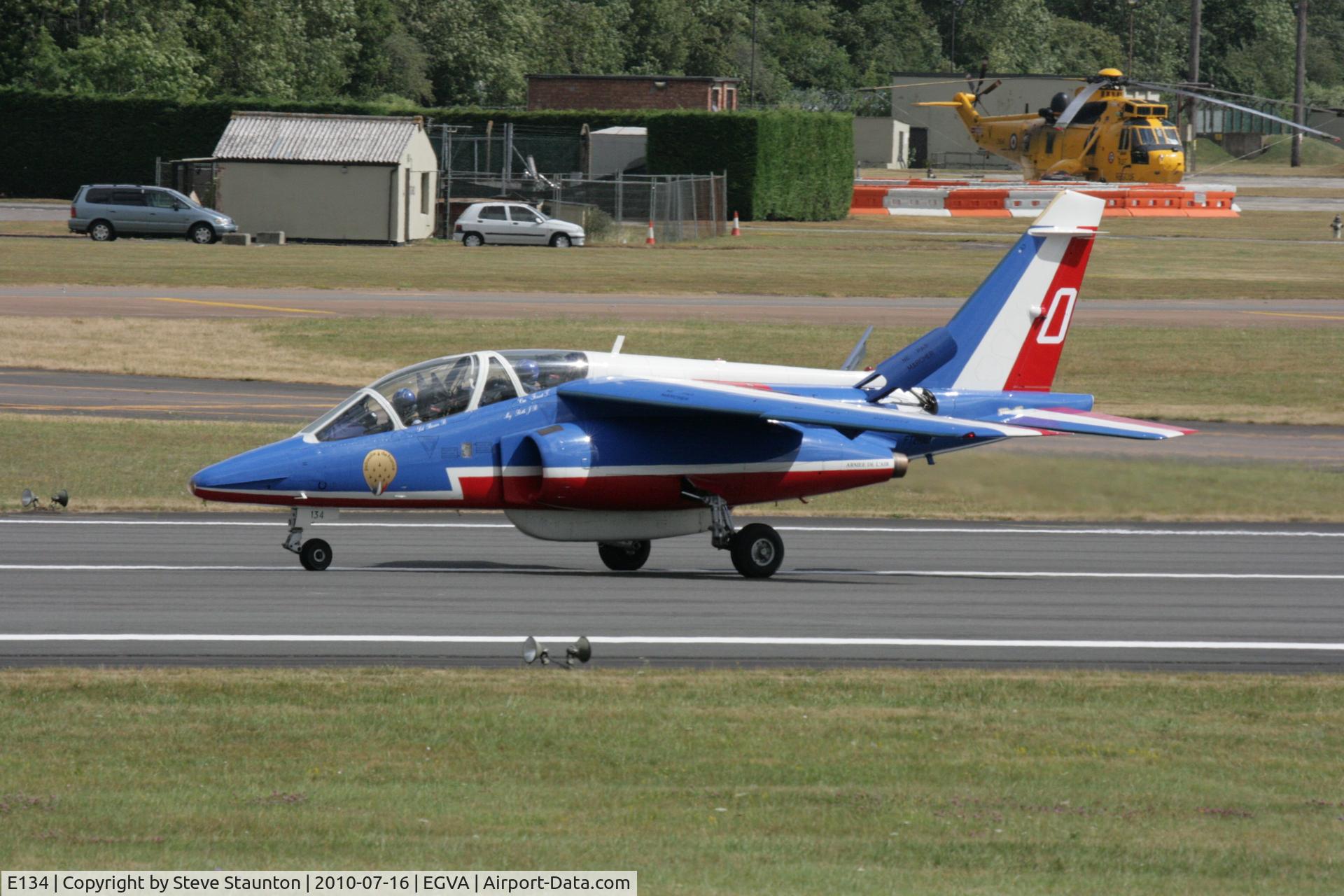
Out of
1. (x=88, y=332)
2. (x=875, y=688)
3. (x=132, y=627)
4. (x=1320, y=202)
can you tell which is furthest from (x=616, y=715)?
(x=1320, y=202)

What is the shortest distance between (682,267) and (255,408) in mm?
26521

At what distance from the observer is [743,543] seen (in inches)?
744

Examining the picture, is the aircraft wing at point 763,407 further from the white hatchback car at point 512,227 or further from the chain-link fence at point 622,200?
the chain-link fence at point 622,200

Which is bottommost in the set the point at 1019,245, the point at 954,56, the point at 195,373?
the point at 195,373

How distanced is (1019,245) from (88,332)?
1046 inches

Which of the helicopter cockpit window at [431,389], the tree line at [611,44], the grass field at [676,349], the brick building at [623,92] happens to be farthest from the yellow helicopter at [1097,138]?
the helicopter cockpit window at [431,389]

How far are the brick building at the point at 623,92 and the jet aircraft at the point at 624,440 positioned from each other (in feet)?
263

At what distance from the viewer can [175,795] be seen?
9938 mm

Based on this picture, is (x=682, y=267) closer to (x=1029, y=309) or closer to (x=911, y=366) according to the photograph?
(x=1029, y=309)

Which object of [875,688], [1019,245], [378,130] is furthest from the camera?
[378,130]

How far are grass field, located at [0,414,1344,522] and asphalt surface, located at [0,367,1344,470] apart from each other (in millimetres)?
1346

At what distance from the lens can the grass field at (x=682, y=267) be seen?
5141cm

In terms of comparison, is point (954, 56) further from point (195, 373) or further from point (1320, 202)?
point (195, 373)

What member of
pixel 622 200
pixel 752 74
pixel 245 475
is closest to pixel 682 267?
pixel 622 200
